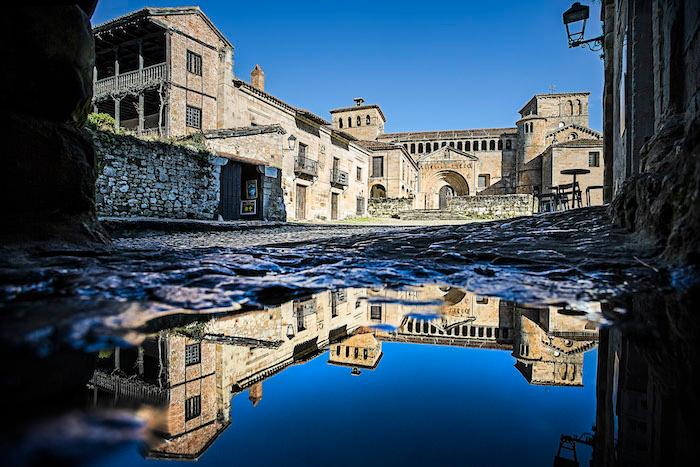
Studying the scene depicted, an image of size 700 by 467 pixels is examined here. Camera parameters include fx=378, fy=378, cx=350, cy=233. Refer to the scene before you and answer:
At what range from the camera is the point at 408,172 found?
114 ft

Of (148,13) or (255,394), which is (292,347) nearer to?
(255,394)

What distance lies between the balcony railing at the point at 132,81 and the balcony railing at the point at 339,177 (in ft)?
34.1

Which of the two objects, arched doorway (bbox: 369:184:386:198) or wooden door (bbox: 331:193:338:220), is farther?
arched doorway (bbox: 369:184:386:198)

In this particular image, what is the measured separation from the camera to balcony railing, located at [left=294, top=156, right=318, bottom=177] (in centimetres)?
1962

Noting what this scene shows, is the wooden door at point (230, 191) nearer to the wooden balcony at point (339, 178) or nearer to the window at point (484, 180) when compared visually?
the wooden balcony at point (339, 178)

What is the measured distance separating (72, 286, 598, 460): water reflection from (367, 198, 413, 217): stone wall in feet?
75.4

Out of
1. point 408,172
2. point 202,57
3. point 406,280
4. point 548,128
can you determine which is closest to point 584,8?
point 406,280

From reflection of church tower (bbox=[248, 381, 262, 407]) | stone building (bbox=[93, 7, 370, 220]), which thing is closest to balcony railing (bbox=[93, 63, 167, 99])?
stone building (bbox=[93, 7, 370, 220])

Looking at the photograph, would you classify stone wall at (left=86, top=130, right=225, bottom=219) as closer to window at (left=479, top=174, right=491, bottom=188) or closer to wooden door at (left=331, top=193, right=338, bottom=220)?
wooden door at (left=331, top=193, right=338, bottom=220)

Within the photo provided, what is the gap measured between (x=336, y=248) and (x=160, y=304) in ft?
7.77

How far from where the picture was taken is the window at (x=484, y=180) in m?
42.6

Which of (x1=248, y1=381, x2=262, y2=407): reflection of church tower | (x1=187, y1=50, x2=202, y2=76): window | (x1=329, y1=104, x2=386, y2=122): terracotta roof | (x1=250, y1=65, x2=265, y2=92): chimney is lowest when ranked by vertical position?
(x1=248, y1=381, x2=262, y2=407): reflection of church tower

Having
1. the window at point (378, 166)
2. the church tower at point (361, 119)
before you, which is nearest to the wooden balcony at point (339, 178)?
the window at point (378, 166)

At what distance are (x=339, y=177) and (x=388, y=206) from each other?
12.6 feet
